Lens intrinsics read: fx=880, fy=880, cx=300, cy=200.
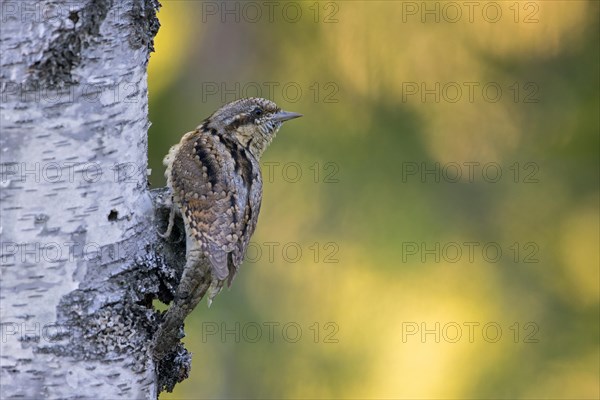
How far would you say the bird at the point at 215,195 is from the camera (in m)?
3.04

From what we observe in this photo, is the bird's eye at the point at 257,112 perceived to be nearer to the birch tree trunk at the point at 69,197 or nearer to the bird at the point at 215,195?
the bird at the point at 215,195

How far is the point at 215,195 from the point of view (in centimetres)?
333

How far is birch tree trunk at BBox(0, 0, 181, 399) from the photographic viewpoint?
245 centimetres

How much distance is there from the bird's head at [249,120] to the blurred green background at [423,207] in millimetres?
423

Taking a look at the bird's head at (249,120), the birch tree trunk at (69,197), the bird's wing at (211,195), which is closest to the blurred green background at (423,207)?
the bird's head at (249,120)

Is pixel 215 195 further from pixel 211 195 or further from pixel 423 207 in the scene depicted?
pixel 423 207

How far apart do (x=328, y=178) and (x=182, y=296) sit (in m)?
1.47

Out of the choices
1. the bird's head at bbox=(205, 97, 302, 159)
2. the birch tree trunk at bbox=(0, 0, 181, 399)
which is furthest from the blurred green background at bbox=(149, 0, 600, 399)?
the birch tree trunk at bbox=(0, 0, 181, 399)

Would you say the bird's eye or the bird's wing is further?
the bird's eye

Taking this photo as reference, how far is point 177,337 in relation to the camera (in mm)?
2816

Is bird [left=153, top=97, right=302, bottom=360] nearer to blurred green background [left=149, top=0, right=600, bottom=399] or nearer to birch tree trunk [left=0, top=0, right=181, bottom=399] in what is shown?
birch tree trunk [left=0, top=0, right=181, bottom=399]

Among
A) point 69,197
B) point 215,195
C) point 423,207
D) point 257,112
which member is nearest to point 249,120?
point 257,112

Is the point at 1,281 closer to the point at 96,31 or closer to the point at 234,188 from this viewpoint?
the point at 96,31

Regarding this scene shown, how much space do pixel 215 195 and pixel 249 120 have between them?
0.59m
